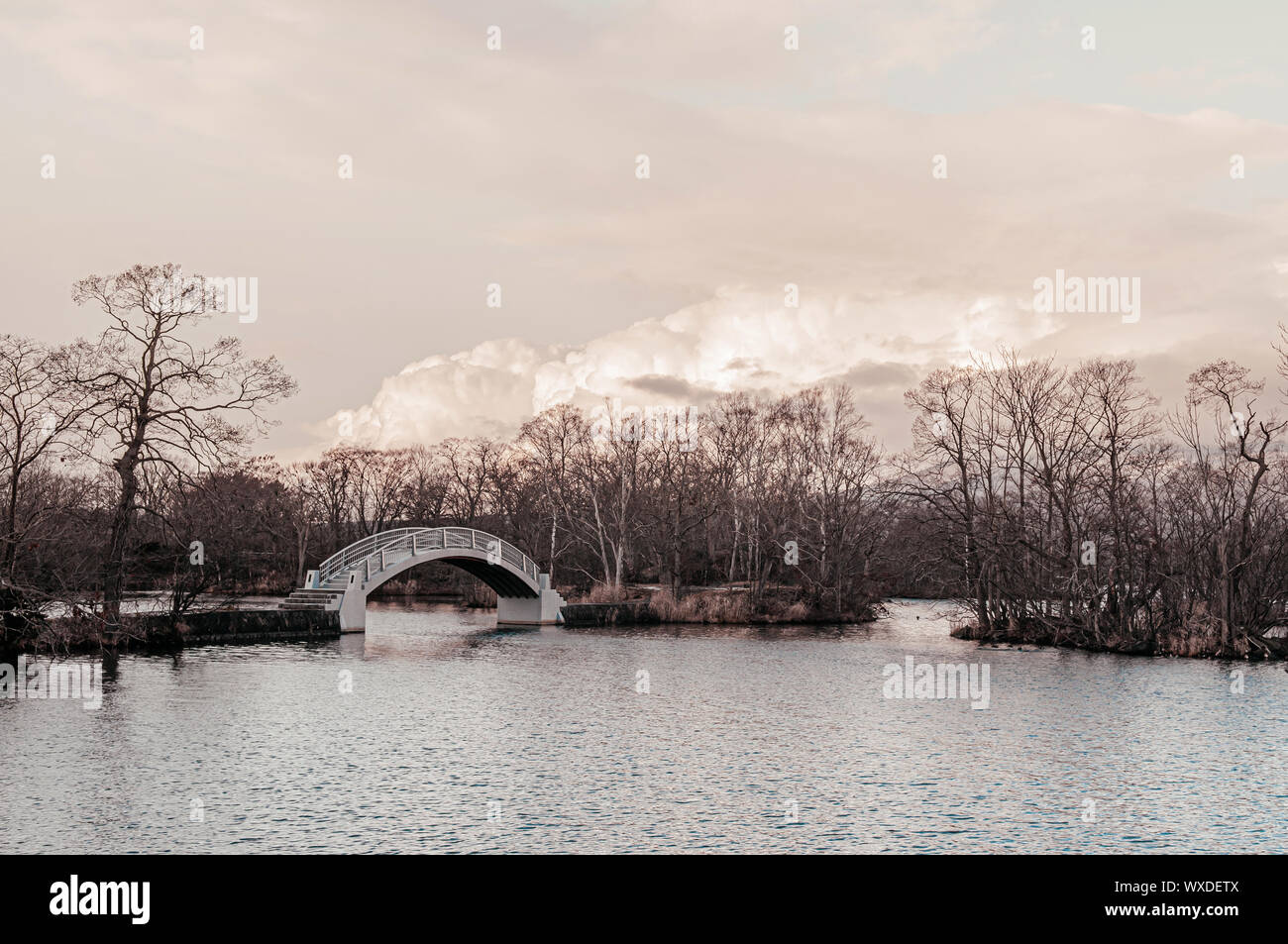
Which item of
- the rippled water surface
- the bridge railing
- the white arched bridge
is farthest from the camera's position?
the bridge railing

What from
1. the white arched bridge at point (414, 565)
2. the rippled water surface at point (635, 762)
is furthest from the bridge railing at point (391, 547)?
the rippled water surface at point (635, 762)

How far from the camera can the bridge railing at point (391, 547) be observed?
47156 millimetres

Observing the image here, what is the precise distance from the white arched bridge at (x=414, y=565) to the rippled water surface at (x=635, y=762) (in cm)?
1139

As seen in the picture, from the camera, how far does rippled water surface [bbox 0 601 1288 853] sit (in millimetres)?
14273

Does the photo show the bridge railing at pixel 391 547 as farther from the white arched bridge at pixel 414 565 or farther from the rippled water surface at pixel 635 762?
the rippled water surface at pixel 635 762

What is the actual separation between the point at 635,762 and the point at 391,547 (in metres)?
32.5

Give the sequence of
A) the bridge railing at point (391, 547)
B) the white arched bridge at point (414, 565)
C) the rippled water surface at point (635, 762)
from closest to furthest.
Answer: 1. the rippled water surface at point (635, 762)
2. the white arched bridge at point (414, 565)
3. the bridge railing at point (391, 547)

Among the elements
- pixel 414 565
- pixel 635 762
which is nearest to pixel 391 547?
pixel 414 565

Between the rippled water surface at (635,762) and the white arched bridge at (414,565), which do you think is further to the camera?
the white arched bridge at (414,565)

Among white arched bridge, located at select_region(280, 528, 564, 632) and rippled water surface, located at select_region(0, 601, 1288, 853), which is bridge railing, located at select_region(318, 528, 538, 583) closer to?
white arched bridge, located at select_region(280, 528, 564, 632)

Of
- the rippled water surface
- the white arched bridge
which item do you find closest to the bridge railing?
the white arched bridge

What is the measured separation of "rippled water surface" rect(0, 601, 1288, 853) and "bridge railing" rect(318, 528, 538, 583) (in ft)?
43.5

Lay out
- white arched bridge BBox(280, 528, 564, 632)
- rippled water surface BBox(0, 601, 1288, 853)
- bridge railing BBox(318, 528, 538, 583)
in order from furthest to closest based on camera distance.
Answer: bridge railing BBox(318, 528, 538, 583) → white arched bridge BBox(280, 528, 564, 632) → rippled water surface BBox(0, 601, 1288, 853)
